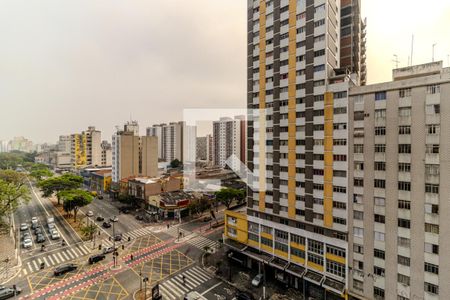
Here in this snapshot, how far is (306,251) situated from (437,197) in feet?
51.3

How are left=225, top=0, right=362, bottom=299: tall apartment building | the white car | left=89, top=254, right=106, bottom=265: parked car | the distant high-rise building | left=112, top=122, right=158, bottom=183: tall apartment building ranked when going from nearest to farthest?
left=225, top=0, right=362, bottom=299: tall apartment building, left=89, top=254, right=106, bottom=265: parked car, the white car, left=112, top=122, right=158, bottom=183: tall apartment building, the distant high-rise building

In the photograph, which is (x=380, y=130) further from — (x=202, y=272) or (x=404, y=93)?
(x=202, y=272)

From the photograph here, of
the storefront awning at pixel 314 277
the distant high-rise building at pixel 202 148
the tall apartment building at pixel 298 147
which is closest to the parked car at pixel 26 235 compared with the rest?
the tall apartment building at pixel 298 147

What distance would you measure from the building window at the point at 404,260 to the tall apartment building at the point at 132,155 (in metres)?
77.7

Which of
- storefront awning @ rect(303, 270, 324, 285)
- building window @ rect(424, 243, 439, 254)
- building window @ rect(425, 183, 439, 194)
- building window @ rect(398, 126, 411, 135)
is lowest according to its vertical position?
storefront awning @ rect(303, 270, 324, 285)

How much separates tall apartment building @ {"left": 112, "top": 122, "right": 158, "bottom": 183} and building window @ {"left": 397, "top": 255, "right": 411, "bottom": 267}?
255 feet

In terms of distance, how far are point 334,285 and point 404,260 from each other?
26.8ft

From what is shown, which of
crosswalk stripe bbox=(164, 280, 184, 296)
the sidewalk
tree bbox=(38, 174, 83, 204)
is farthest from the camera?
tree bbox=(38, 174, 83, 204)

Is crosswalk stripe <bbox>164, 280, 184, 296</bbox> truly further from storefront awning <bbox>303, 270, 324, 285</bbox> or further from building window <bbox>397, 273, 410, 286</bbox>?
Result: building window <bbox>397, 273, 410, 286</bbox>

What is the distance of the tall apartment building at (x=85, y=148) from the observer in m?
123

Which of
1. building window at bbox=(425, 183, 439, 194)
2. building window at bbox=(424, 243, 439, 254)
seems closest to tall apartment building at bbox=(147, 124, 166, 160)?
building window at bbox=(425, 183, 439, 194)

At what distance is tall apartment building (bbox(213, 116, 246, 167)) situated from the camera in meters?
116

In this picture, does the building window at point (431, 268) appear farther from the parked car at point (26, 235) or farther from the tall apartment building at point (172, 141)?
the tall apartment building at point (172, 141)

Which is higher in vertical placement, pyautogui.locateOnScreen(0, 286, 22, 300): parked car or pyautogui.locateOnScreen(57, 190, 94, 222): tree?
pyautogui.locateOnScreen(57, 190, 94, 222): tree
